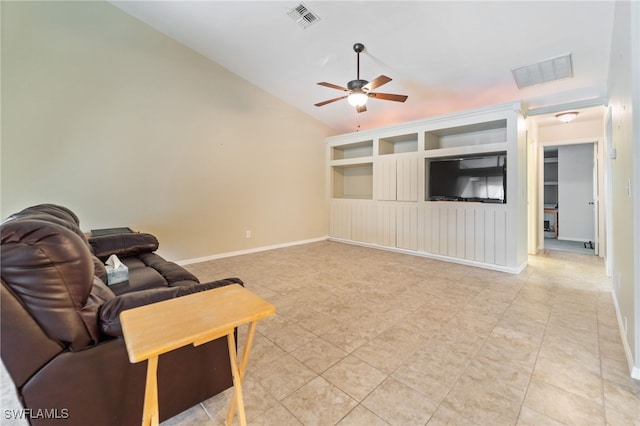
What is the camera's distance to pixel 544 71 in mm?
3402

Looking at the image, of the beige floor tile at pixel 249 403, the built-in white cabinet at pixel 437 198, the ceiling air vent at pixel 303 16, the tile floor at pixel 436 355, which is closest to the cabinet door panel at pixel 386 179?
the built-in white cabinet at pixel 437 198

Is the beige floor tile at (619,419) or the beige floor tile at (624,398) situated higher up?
the beige floor tile at (624,398)

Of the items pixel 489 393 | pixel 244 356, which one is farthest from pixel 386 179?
pixel 244 356

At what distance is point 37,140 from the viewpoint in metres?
3.19

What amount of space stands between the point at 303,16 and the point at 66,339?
3769mm

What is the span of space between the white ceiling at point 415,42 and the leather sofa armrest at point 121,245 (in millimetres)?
3026

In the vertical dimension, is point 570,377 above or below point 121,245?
below

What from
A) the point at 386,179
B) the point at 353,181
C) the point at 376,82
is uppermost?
the point at 376,82

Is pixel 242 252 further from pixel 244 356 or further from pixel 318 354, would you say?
pixel 244 356

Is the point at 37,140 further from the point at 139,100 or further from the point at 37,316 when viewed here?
the point at 37,316

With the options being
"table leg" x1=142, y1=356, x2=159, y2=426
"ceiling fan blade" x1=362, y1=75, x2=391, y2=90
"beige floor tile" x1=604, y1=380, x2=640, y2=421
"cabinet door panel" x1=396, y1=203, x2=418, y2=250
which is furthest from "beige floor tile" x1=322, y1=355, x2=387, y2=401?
"cabinet door panel" x1=396, y1=203, x2=418, y2=250

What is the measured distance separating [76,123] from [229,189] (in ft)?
7.27

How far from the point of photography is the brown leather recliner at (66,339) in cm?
96

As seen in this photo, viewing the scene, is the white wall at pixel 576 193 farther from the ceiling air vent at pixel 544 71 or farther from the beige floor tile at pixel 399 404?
the beige floor tile at pixel 399 404
